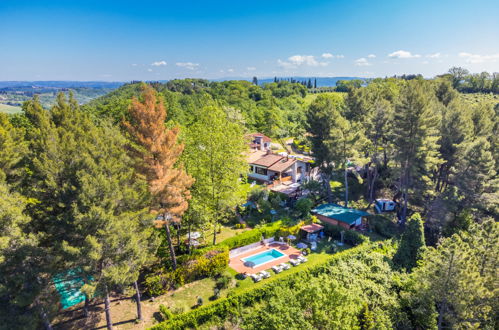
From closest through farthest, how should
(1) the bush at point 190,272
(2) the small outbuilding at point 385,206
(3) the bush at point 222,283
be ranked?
1. (1) the bush at point 190,272
2. (3) the bush at point 222,283
3. (2) the small outbuilding at point 385,206

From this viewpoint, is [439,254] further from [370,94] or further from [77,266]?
[370,94]

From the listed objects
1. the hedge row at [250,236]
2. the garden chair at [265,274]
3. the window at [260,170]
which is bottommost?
the garden chair at [265,274]

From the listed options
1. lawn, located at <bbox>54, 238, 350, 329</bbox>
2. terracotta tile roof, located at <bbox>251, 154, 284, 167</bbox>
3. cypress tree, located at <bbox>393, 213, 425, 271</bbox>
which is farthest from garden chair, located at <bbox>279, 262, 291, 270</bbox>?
terracotta tile roof, located at <bbox>251, 154, 284, 167</bbox>

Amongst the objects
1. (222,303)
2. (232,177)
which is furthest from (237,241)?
(222,303)

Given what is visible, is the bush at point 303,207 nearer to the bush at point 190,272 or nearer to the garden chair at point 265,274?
the garden chair at point 265,274

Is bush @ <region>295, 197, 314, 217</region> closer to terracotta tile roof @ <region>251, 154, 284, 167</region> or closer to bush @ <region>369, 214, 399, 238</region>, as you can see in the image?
bush @ <region>369, 214, 399, 238</region>

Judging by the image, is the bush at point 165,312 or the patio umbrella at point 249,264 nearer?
the bush at point 165,312

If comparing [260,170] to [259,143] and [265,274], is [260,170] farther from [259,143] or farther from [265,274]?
[265,274]

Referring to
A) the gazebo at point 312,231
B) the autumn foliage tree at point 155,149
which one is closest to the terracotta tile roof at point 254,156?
the gazebo at point 312,231
